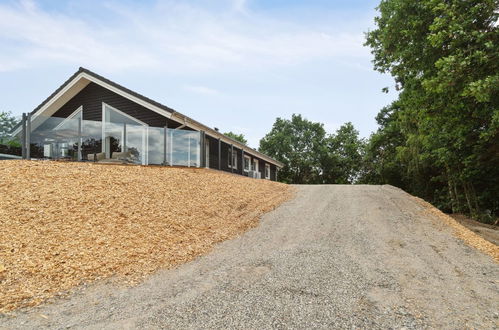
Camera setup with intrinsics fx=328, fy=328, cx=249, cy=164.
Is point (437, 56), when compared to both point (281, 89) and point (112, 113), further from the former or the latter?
point (112, 113)

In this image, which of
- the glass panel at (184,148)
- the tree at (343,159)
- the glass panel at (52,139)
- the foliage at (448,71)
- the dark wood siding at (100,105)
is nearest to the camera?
the foliage at (448,71)

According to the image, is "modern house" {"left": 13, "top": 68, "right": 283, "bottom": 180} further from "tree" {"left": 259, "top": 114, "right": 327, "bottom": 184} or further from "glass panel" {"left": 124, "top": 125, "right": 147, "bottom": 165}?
"tree" {"left": 259, "top": 114, "right": 327, "bottom": 184}

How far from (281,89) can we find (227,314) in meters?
18.9

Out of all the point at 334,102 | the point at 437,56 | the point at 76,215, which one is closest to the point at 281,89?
the point at 334,102

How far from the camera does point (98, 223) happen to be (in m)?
7.02

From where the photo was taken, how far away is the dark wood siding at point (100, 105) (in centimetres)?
1725

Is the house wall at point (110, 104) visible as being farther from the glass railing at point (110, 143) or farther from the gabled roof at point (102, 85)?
the glass railing at point (110, 143)

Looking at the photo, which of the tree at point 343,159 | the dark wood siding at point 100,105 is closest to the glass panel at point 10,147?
the dark wood siding at point 100,105

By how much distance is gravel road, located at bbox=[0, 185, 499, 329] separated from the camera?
399cm

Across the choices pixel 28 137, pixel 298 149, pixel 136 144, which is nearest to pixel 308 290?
pixel 136 144

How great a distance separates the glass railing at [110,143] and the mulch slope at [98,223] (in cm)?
234

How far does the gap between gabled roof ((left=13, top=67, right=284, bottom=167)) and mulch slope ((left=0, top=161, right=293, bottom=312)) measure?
522 centimetres

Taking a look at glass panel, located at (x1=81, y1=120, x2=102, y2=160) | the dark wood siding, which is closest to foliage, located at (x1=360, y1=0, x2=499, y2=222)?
the dark wood siding

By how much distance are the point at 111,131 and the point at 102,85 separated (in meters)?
5.09
